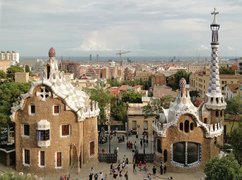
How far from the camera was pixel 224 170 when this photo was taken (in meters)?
25.4

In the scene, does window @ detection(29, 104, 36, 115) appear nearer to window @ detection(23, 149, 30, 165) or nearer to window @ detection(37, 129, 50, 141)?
window @ detection(37, 129, 50, 141)

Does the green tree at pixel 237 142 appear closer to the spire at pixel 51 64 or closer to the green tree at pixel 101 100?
the spire at pixel 51 64

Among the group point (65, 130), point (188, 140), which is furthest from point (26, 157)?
point (188, 140)

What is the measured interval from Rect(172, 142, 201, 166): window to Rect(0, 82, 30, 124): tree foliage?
15.3 m

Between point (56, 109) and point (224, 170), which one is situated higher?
point (56, 109)

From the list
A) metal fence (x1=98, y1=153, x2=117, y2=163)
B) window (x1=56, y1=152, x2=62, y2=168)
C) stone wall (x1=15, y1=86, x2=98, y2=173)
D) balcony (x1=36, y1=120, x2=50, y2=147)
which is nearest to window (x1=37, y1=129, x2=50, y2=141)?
balcony (x1=36, y1=120, x2=50, y2=147)

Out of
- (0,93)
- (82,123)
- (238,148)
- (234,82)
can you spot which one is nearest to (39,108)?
(82,123)

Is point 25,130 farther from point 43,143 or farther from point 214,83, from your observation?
point 214,83

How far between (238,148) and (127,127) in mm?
22841

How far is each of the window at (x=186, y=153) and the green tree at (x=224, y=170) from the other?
34.3 ft

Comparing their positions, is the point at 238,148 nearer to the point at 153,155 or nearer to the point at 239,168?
the point at 239,168

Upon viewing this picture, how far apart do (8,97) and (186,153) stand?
58.4ft

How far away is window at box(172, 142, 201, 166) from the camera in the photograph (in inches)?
1449

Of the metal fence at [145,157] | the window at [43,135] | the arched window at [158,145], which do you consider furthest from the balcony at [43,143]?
the arched window at [158,145]
